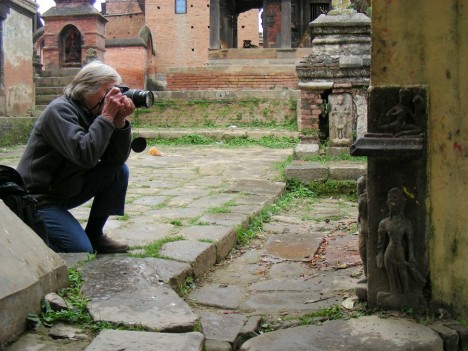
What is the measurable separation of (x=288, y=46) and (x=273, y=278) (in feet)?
66.3

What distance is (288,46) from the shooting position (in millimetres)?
22828

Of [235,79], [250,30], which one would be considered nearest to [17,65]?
[235,79]

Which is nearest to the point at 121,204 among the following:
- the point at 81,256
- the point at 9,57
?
the point at 81,256

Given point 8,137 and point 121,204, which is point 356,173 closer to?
point 121,204

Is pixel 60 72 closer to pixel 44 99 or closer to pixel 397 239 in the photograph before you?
pixel 44 99

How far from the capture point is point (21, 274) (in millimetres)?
2240

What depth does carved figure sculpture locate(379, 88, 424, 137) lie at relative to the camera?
2416 mm

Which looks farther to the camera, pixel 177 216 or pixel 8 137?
pixel 8 137

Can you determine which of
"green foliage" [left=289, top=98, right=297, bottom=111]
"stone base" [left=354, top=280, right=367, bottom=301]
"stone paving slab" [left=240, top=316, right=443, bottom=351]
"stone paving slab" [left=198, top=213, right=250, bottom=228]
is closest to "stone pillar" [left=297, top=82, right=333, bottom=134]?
"stone paving slab" [left=198, top=213, right=250, bottom=228]

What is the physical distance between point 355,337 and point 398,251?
15.3 inches

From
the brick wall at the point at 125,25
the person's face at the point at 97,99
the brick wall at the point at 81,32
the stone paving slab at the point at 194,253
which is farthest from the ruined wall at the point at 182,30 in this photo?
the person's face at the point at 97,99

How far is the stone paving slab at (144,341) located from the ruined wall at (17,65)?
1186 centimetres

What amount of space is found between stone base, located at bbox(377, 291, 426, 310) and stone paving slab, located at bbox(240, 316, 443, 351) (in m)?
0.09

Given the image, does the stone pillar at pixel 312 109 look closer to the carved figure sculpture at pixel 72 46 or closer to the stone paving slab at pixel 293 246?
the stone paving slab at pixel 293 246
